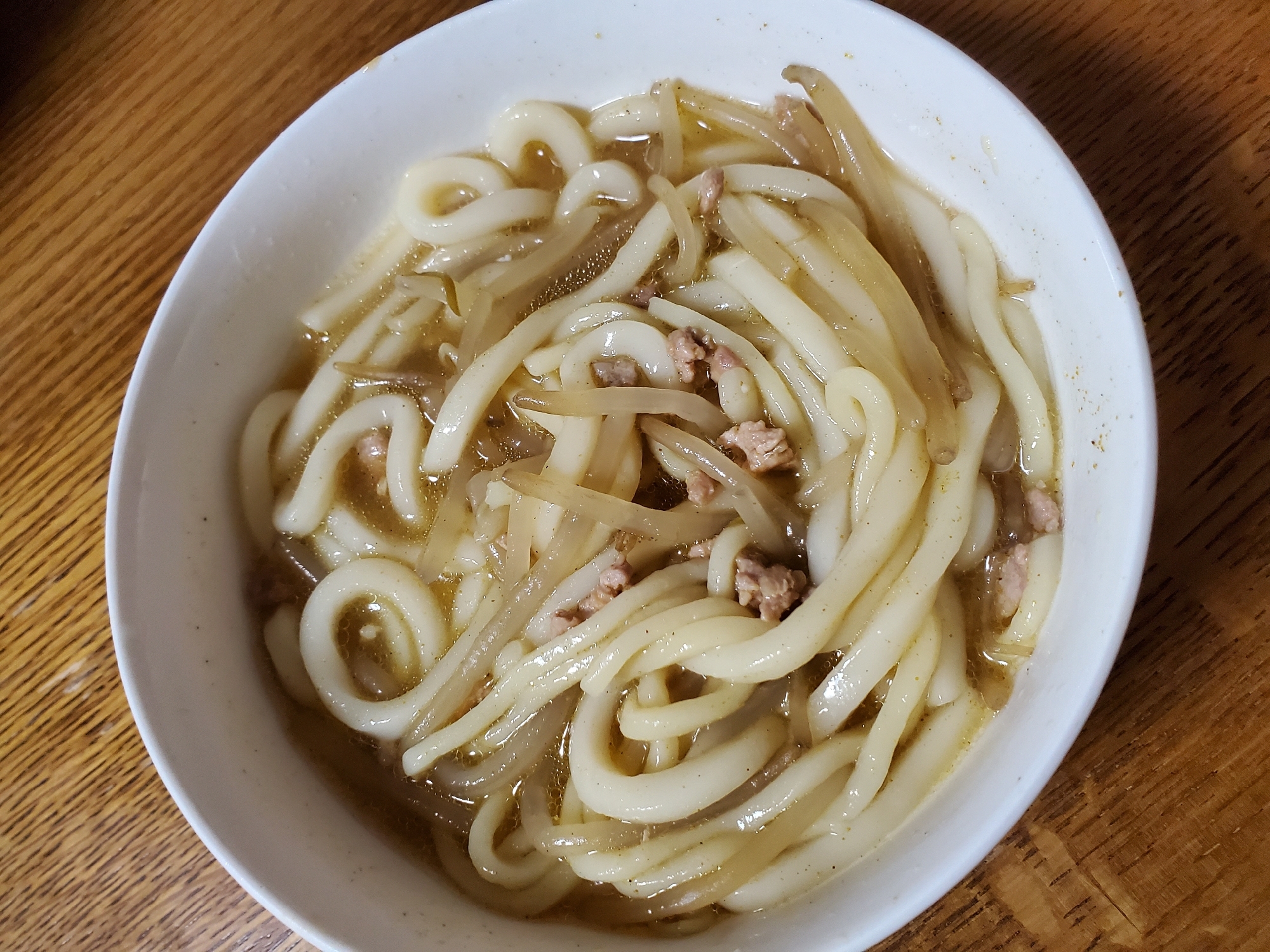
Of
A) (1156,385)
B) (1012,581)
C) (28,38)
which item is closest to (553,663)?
(1012,581)

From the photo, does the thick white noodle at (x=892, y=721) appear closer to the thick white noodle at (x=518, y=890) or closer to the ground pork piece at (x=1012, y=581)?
the ground pork piece at (x=1012, y=581)

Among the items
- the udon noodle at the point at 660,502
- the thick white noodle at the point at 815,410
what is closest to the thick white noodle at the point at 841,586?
the udon noodle at the point at 660,502

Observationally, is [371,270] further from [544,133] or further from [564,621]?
[564,621]

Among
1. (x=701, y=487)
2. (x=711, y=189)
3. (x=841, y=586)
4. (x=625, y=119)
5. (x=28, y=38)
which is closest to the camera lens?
(x=841, y=586)

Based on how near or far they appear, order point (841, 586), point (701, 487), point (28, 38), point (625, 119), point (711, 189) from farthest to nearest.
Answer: point (28, 38)
point (625, 119)
point (711, 189)
point (701, 487)
point (841, 586)

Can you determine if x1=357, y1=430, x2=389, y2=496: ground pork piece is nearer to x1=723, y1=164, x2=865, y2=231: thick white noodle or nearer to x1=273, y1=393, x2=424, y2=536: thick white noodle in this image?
x1=273, y1=393, x2=424, y2=536: thick white noodle

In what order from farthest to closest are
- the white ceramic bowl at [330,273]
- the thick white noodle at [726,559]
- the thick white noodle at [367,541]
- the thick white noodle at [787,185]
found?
the thick white noodle at [367,541]
the thick white noodle at [787,185]
the thick white noodle at [726,559]
the white ceramic bowl at [330,273]

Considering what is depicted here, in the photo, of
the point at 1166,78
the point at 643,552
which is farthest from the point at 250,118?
the point at 1166,78
